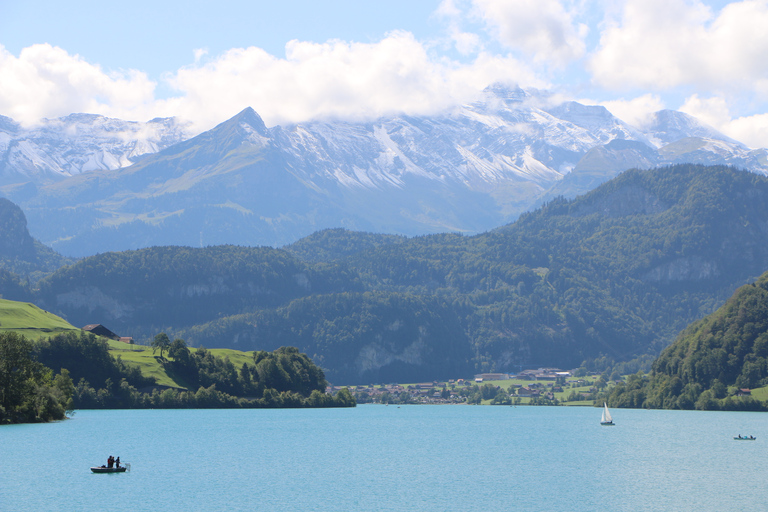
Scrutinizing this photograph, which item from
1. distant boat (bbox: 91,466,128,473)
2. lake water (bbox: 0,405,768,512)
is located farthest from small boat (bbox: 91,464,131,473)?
lake water (bbox: 0,405,768,512)

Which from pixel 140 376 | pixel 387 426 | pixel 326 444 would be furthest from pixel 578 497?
pixel 140 376

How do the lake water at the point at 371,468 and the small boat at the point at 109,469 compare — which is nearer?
the lake water at the point at 371,468

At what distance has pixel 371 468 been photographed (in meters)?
99.3

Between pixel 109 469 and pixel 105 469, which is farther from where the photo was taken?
pixel 109 469

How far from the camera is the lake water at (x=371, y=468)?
77.1 meters

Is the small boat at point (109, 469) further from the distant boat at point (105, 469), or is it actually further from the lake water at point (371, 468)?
the lake water at point (371, 468)

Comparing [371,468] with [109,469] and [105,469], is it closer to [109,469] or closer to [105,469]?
[109,469]

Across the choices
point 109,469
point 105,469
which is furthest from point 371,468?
point 105,469

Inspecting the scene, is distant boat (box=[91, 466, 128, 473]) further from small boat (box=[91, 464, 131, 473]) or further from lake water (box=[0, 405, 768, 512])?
lake water (box=[0, 405, 768, 512])

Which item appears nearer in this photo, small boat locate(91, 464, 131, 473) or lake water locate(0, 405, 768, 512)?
lake water locate(0, 405, 768, 512)

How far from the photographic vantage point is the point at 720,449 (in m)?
121

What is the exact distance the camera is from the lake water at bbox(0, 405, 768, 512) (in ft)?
253

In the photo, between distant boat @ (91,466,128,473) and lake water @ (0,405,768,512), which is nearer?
lake water @ (0,405,768,512)

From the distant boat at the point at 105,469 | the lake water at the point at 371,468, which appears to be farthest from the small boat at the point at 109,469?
the lake water at the point at 371,468
